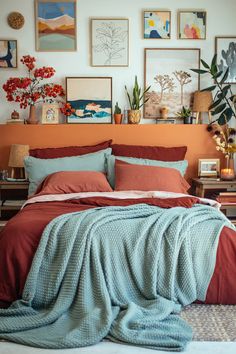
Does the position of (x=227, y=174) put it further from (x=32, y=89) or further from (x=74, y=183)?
(x=32, y=89)

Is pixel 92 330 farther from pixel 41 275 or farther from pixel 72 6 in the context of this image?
pixel 72 6

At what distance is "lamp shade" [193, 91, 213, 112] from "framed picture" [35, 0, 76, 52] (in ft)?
4.92

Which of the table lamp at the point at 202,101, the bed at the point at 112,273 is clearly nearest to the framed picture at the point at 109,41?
the table lamp at the point at 202,101

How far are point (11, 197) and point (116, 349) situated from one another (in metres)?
3.03

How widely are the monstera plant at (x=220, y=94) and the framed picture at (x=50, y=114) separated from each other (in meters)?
1.61

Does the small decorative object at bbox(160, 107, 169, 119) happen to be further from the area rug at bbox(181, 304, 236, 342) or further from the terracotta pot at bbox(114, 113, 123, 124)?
the area rug at bbox(181, 304, 236, 342)

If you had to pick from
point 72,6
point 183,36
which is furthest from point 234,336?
point 72,6

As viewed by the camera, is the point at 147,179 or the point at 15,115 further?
the point at 15,115

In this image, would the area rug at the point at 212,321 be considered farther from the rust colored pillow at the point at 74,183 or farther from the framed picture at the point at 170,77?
the framed picture at the point at 170,77

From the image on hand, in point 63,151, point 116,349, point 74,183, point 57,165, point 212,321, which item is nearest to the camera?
point 116,349

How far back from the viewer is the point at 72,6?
4.90m

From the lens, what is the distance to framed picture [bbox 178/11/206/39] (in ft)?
16.3

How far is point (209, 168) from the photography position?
4930 millimetres

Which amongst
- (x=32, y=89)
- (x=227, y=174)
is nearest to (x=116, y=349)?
(x=227, y=174)
